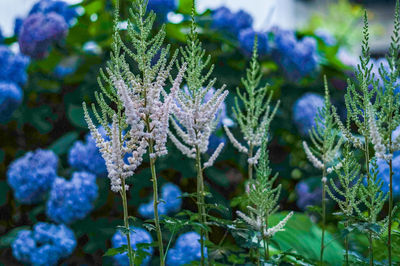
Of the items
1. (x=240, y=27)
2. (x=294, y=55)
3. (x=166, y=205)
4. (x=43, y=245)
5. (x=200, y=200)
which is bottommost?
(x=43, y=245)

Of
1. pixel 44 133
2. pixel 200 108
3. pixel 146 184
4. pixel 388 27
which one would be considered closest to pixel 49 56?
pixel 44 133

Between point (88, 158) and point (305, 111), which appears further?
point (305, 111)

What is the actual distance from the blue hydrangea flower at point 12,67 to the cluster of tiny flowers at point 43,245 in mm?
798

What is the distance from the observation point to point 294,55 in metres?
2.28

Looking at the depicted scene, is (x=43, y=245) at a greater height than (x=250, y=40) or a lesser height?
lesser

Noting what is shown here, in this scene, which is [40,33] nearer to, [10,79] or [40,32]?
[40,32]

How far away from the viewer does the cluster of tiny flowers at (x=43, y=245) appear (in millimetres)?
1667

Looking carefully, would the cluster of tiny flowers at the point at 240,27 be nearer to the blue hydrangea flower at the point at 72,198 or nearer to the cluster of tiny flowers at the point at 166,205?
the cluster of tiny flowers at the point at 166,205

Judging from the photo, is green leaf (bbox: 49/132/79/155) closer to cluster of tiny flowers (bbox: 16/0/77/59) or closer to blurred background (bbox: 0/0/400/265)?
A: blurred background (bbox: 0/0/400/265)

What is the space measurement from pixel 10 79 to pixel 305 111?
133 cm

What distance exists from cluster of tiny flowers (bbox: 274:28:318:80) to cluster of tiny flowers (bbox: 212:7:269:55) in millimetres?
71


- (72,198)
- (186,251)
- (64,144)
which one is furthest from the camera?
(64,144)

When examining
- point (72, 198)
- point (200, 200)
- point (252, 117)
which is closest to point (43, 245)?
point (72, 198)

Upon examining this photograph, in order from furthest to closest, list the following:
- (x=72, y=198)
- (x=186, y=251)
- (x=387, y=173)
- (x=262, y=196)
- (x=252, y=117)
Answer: (x=72, y=198) → (x=387, y=173) → (x=186, y=251) → (x=252, y=117) → (x=262, y=196)
